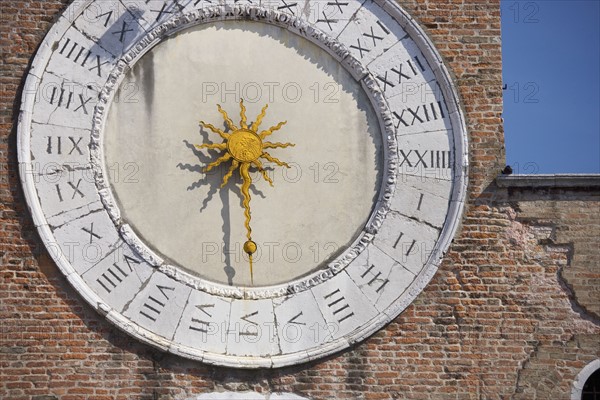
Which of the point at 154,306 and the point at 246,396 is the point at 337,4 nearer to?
the point at 154,306

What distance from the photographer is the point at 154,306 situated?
1320cm

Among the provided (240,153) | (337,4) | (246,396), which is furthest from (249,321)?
(337,4)

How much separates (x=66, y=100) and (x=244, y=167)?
1.88 meters

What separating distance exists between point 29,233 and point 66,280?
0.60 meters

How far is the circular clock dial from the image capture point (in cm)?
1350

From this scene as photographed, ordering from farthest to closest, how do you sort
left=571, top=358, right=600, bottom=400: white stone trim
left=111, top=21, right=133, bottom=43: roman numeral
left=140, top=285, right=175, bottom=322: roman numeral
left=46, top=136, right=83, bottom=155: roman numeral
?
left=111, top=21, right=133, bottom=43: roman numeral, left=46, top=136, right=83, bottom=155: roman numeral, left=571, top=358, right=600, bottom=400: white stone trim, left=140, top=285, right=175, bottom=322: roman numeral

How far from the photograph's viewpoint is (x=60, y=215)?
1329cm

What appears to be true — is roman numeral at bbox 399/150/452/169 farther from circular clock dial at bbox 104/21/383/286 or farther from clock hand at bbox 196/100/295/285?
clock hand at bbox 196/100/295/285

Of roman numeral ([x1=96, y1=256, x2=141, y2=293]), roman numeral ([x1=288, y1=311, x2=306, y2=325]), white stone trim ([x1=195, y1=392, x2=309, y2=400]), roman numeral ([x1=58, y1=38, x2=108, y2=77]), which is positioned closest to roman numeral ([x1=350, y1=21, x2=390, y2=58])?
roman numeral ([x1=58, y1=38, x2=108, y2=77])

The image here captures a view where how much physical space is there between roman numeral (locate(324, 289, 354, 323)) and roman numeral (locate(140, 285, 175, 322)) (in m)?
1.55

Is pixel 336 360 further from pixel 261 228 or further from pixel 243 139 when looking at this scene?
pixel 243 139

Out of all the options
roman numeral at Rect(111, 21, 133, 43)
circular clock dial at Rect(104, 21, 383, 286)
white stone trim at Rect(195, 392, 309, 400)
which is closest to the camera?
white stone trim at Rect(195, 392, 309, 400)

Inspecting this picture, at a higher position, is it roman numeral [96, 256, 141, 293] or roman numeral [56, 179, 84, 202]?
roman numeral [56, 179, 84, 202]

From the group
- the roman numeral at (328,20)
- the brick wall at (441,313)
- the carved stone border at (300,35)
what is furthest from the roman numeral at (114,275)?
A: the roman numeral at (328,20)
